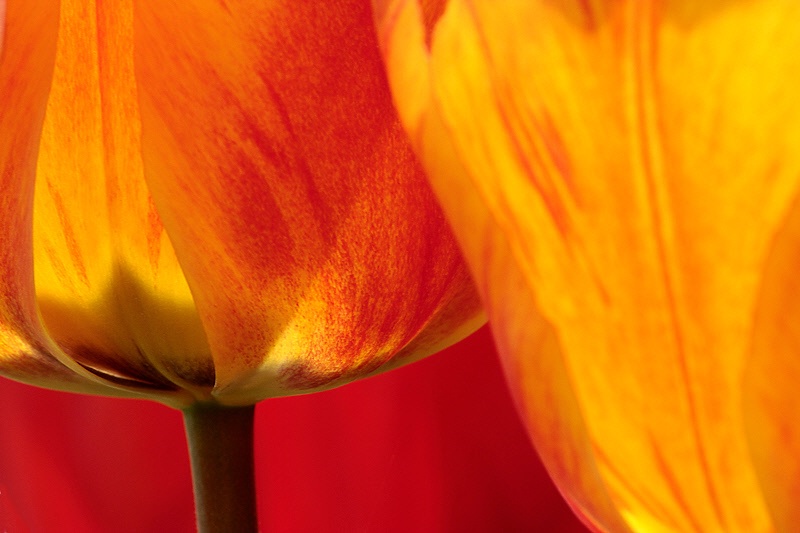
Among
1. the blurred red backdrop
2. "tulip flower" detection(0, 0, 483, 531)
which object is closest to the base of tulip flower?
"tulip flower" detection(0, 0, 483, 531)

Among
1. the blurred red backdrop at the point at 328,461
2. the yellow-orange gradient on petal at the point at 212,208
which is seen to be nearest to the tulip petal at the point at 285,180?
the yellow-orange gradient on petal at the point at 212,208

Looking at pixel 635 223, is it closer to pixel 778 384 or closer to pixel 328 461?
pixel 778 384

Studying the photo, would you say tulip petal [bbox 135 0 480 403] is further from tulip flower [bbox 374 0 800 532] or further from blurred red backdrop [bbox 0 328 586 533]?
blurred red backdrop [bbox 0 328 586 533]

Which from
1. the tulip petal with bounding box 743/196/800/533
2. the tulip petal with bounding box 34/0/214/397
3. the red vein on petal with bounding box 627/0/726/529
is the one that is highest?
the tulip petal with bounding box 34/0/214/397

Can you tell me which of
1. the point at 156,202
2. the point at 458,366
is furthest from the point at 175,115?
the point at 458,366

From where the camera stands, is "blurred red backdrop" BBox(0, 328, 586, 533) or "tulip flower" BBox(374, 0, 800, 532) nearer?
"tulip flower" BBox(374, 0, 800, 532)

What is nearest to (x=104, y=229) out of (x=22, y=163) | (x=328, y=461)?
(x=22, y=163)
